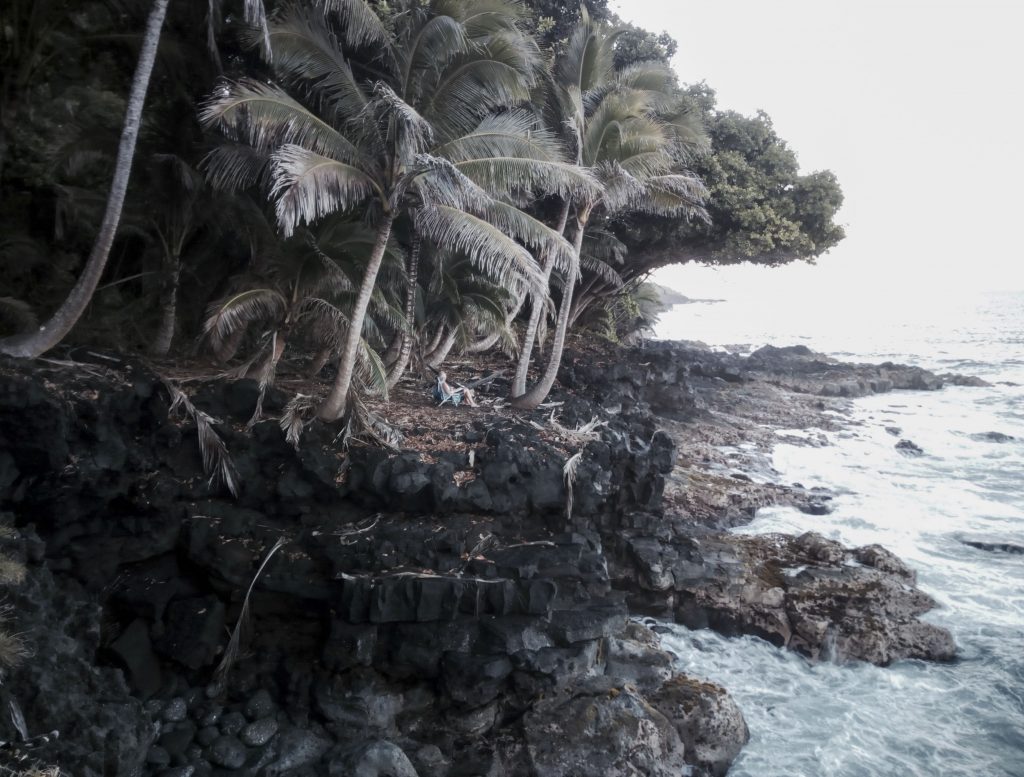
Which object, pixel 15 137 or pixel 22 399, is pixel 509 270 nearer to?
pixel 22 399

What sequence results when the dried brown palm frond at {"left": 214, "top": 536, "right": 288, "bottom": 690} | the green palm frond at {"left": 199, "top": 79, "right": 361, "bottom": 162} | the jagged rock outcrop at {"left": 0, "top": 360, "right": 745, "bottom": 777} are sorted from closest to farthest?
the jagged rock outcrop at {"left": 0, "top": 360, "right": 745, "bottom": 777}, the green palm frond at {"left": 199, "top": 79, "right": 361, "bottom": 162}, the dried brown palm frond at {"left": 214, "top": 536, "right": 288, "bottom": 690}

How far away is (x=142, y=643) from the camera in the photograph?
7.07 meters

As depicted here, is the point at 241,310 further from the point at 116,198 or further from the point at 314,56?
the point at 314,56

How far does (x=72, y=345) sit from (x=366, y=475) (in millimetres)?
4197

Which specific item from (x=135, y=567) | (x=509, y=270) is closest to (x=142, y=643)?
(x=135, y=567)

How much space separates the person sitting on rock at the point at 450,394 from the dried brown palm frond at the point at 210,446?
15.0ft

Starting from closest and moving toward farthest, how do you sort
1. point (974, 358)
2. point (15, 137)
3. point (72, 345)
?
point (72, 345) < point (15, 137) < point (974, 358)

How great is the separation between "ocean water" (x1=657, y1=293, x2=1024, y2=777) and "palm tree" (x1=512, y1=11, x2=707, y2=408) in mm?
6662

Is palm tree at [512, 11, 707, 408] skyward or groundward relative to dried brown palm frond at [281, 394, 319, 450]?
skyward

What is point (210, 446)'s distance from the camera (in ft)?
26.4

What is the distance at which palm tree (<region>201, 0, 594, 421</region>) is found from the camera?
24.7ft

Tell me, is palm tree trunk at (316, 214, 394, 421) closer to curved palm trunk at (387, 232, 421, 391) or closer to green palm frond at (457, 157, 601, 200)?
green palm frond at (457, 157, 601, 200)

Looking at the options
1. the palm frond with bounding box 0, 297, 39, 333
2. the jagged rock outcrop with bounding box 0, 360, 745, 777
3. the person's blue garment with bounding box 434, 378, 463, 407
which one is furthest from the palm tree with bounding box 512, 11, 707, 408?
the palm frond with bounding box 0, 297, 39, 333

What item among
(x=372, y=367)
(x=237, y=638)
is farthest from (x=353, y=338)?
(x=237, y=638)
